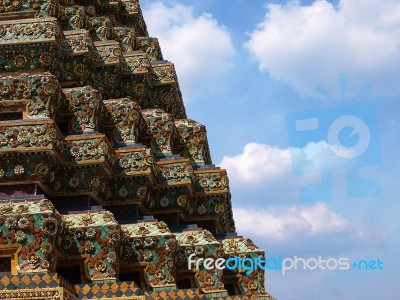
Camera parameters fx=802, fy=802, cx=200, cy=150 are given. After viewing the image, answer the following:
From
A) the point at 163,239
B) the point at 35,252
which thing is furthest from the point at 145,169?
the point at 35,252

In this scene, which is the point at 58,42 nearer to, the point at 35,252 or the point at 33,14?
the point at 33,14

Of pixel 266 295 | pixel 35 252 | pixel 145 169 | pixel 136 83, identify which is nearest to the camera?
pixel 35 252

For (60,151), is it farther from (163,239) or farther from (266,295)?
(266,295)

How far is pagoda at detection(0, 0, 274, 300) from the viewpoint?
1579cm

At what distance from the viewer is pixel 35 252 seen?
15188 millimetres

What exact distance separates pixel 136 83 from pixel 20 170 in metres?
7.93

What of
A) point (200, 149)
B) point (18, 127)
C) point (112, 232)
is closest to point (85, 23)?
point (200, 149)

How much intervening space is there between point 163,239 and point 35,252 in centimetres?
390

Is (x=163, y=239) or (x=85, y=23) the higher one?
(x=85, y=23)

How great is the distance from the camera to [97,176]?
18328 mm

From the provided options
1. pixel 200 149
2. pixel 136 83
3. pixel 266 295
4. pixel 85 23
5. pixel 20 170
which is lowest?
pixel 266 295

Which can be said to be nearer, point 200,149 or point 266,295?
point 266,295

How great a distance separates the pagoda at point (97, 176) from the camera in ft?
51.8

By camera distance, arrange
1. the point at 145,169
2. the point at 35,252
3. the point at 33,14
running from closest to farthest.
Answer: the point at 35,252 < the point at 145,169 < the point at 33,14
